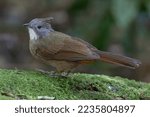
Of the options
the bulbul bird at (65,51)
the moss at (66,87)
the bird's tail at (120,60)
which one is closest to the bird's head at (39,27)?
the bulbul bird at (65,51)

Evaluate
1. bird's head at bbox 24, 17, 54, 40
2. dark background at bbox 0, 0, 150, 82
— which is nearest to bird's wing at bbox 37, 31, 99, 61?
bird's head at bbox 24, 17, 54, 40

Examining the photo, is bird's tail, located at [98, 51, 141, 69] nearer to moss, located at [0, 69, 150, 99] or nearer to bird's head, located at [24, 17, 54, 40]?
moss, located at [0, 69, 150, 99]

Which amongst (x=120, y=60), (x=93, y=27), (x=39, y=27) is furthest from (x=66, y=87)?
(x=93, y=27)

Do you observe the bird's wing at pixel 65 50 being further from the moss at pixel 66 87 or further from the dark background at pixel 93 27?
the dark background at pixel 93 27

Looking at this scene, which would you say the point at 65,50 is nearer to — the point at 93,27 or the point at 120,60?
the point at 120,60

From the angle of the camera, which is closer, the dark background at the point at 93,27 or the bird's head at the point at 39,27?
the bird's head at the point at 39,27
